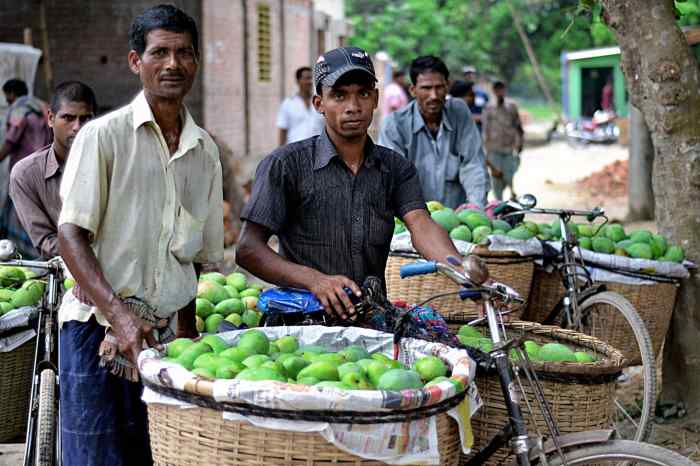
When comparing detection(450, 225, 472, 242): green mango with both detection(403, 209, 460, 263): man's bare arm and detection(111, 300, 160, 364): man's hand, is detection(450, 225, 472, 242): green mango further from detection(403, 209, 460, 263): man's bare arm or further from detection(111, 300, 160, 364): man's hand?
detection(111, 300, 160, 364): man's hand

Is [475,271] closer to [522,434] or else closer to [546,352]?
[522,434]

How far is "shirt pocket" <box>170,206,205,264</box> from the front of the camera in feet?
10.1

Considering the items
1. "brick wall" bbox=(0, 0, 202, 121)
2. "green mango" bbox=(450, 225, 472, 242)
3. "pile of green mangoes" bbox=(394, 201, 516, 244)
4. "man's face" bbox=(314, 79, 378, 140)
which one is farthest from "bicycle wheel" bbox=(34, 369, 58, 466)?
"brick wall" bbox=(0, 0, 202, 121)

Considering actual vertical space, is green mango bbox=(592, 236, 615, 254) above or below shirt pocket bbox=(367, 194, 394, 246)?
below

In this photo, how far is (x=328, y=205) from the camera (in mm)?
3477

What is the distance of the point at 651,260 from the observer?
5.25 meters

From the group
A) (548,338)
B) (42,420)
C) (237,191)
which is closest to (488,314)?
(548,338)

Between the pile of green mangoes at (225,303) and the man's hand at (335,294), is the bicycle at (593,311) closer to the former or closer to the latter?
the pile of green mangoes at (225,303)

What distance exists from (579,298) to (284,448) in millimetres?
3287

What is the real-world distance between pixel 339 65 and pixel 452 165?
290 centimetres

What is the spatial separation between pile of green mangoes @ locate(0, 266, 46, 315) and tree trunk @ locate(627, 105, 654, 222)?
937cm

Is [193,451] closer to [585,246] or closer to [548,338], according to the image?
[548,338]

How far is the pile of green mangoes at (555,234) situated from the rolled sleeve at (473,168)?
0.88 ft

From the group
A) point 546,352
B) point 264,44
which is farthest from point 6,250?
point 264,44
